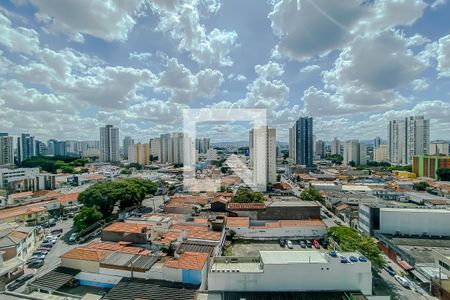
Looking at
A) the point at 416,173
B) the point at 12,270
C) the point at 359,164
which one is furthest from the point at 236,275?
the point at 359,164

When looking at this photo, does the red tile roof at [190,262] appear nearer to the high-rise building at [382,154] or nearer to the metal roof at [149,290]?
the metal roof at [149,290]

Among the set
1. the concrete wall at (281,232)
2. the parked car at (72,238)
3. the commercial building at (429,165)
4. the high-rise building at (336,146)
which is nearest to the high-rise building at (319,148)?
the high-rise building at (336,146)

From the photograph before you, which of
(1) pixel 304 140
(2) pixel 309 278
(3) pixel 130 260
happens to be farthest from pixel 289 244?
(1) pixel 304 140

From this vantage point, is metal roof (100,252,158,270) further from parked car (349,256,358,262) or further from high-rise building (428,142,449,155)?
high-rise building (428,142,449,155)

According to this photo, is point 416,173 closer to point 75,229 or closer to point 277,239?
point 277,239

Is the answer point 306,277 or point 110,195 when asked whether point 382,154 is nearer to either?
point 306,277

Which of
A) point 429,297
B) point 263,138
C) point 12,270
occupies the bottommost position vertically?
point 429,297

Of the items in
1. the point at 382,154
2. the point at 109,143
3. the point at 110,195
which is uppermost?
the point at 109,143
